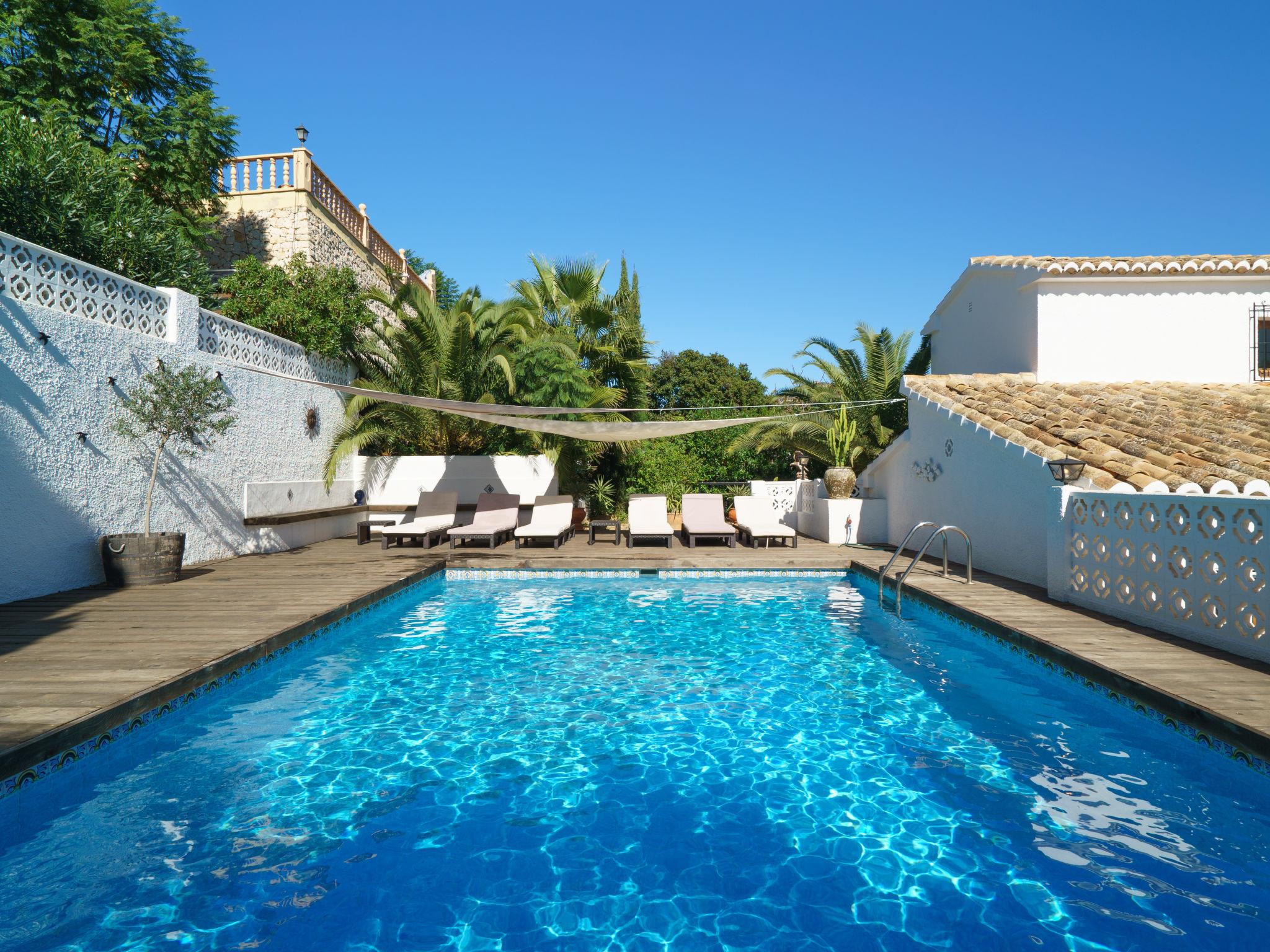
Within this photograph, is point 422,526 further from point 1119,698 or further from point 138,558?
point 1119,698

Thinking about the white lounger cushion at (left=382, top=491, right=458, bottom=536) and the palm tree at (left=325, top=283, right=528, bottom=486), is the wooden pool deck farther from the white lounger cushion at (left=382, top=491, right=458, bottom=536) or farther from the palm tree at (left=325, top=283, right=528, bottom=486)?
the palm tree at (left=325, top=283, right=528, bottom=486)

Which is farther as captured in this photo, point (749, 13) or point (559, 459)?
point (559, 459)

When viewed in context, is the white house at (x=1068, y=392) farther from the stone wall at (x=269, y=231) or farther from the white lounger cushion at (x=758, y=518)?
the stone wall at (x=269, y=231)

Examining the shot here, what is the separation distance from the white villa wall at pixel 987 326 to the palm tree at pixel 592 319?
257 inches

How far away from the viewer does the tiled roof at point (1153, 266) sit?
11.3 meters

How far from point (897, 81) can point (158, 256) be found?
1453cm

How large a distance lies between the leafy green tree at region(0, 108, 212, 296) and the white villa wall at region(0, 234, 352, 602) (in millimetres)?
3009

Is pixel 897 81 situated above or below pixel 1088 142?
above

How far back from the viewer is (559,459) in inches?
574

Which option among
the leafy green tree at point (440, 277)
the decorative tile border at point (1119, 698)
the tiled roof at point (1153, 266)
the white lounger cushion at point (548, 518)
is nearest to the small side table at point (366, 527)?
the white lounger cushion at point (548, 518)

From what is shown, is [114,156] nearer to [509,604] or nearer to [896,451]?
[509,604]

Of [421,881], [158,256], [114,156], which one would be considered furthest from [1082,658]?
[114,156]

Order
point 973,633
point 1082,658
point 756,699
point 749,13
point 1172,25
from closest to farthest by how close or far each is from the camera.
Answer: point 1082,658
point 756,699
point 973,633
point 1172,25
point 749,13

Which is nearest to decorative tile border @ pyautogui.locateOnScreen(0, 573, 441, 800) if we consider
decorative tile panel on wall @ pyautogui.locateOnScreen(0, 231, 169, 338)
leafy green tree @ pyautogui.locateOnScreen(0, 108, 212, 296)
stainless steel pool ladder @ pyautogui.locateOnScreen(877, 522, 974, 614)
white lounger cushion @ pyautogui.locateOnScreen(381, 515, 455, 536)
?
decorative tile panel on wall @ pyautogui.locateOnScreen(0, 231, 169, 338)
